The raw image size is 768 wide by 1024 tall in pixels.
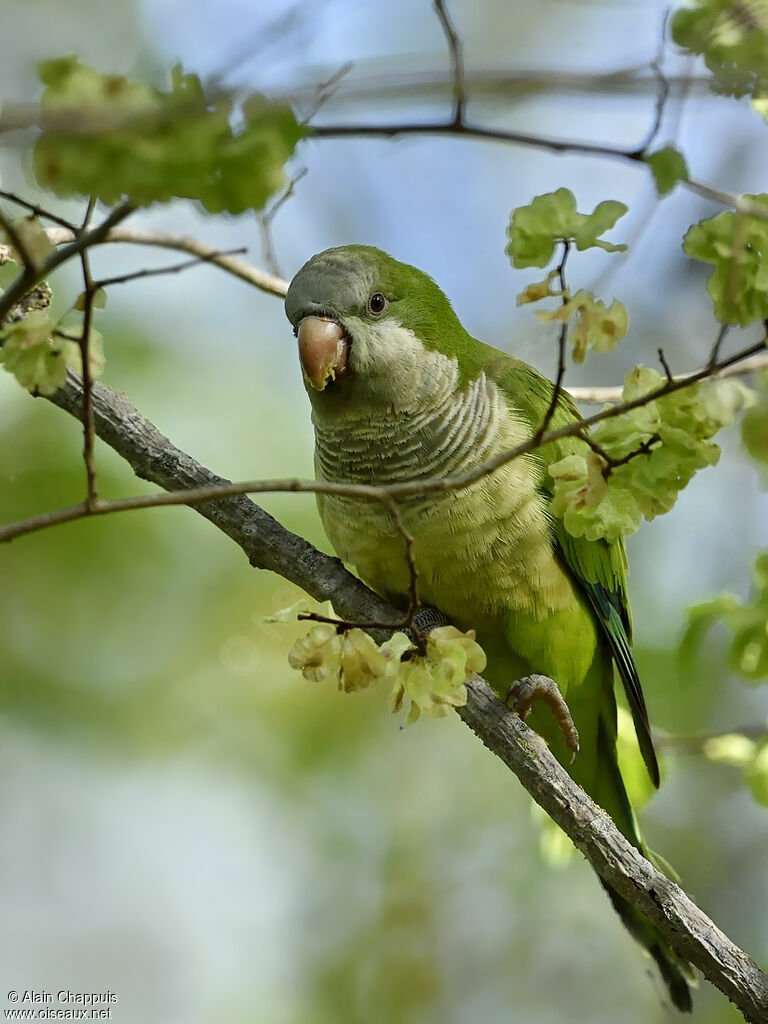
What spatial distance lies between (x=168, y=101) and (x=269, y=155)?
0.56 ft

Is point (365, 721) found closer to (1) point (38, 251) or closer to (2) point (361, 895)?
(2) point (361, 895)

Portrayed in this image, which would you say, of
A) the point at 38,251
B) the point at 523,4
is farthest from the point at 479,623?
the point at 523,4

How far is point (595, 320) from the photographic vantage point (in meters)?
2.06

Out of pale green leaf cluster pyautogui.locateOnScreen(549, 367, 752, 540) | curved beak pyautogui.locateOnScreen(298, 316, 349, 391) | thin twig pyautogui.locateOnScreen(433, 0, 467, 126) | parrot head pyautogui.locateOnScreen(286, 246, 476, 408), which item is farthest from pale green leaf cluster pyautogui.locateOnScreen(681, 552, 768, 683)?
thin twig pyautogui.locateOnScreen(433, 0, 467, 126)

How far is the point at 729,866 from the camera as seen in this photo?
7008 millimetres

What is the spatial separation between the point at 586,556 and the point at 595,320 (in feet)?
5.45

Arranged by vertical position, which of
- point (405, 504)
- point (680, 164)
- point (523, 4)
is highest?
point (523, 4)

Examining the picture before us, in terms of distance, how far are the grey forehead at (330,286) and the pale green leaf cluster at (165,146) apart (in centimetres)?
168

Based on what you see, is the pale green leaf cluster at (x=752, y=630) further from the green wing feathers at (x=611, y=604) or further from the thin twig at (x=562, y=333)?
the thin twig at (x=562, y=333)

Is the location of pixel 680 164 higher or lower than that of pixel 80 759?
lower

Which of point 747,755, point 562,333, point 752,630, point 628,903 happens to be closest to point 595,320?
point 562,333

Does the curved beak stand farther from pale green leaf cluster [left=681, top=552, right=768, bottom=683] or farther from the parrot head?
pale green leaf cluster [left=681, top=552, right=768, bottom=683]

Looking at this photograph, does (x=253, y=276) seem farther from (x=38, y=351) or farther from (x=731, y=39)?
(x=731, y=39)

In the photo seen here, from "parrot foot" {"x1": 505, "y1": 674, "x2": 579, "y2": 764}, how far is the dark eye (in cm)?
137
